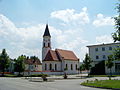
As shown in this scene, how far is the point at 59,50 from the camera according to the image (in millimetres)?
75938

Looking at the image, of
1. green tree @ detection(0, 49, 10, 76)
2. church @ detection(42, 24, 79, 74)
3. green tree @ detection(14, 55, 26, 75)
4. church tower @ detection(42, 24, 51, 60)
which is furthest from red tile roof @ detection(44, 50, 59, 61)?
green tree @ detection(0, 49, 10, 76)

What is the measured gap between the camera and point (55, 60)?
67875 mm

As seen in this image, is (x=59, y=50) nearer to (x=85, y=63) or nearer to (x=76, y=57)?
A: (x=76, y=57)

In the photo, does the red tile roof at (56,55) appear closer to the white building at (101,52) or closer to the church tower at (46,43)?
Result: the church tower at (46,43)

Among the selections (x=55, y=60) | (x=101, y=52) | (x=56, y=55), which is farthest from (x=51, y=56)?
(x=101, y=52)

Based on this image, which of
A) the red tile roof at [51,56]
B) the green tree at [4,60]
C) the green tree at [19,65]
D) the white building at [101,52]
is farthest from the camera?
the red tile roof at [51,56]

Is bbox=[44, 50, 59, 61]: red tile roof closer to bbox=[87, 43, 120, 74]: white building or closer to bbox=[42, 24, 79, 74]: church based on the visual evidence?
bbox=[42, 24, 79, 74]: church

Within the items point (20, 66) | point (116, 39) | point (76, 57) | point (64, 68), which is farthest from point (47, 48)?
point (116, 39)

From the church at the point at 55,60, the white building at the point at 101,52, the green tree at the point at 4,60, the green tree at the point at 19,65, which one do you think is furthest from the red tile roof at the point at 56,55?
the green tree at the point at 4,60

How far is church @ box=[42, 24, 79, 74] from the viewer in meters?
67.2

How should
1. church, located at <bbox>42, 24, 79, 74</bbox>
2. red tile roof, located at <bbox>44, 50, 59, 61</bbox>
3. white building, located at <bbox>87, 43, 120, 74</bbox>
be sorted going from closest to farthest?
white building, located at <bbox>87, 43, 120, 74</bbox> < church, located at <bbox>42, 24, 79, 74</bbox> < red tile roof, located at <bbox>44, 50, 59, 61</bbox>

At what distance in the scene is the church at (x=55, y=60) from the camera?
67.2 meters

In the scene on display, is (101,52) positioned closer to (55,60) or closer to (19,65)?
(55,60)

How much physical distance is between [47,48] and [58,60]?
838 centimetres
